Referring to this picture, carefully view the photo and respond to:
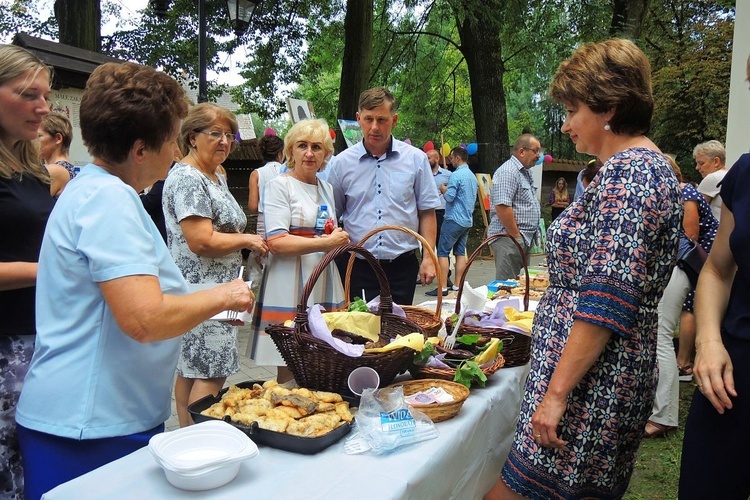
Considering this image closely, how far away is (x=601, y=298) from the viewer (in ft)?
5.05

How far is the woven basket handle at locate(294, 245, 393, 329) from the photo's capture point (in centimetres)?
181

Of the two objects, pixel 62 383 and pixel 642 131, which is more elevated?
pixel 642 131

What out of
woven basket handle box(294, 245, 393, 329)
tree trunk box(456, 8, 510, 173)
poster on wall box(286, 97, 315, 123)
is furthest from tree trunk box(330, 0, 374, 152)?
woven basket handle box(294, 245, 393, 329)

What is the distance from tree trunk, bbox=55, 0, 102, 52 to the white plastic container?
8.22 m

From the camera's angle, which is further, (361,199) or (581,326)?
(361,199)

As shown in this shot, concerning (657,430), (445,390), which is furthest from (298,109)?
(445,390)

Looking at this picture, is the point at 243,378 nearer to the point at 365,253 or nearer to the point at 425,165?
the point at 425,165

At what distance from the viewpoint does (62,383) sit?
4.72 feet

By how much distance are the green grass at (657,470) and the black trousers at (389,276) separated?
1.67 meters

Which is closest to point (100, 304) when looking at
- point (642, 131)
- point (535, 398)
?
point (535, 398)

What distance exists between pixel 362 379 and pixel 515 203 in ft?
13.0

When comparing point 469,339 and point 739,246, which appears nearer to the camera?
point 739,246

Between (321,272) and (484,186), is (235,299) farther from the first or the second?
(484,186)

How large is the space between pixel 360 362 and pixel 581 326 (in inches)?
25.7
